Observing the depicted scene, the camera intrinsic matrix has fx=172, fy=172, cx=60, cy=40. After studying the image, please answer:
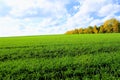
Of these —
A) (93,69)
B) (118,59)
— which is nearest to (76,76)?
(93,69)

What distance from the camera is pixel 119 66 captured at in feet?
40.3

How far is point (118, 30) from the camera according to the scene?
111 metres

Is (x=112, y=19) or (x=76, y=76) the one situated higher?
(x=112, y=19)

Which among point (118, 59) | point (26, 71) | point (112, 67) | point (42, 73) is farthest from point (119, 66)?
point (26, 71)

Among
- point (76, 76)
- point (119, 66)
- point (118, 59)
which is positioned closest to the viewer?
point (76, 76)

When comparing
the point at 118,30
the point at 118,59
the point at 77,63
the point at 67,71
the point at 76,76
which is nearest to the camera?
the point at 76,76

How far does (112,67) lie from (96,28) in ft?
355

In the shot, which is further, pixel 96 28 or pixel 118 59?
pixel 96 28

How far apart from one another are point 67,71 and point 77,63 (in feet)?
6.30

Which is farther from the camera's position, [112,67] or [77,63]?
[77,63]

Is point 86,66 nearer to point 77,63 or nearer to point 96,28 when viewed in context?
point 77,63

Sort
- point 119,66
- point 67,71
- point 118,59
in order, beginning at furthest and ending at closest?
1. point 118,59
2. point 119,66
3. point 67,71

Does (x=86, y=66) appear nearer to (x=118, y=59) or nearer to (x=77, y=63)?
(x=77, y=63)

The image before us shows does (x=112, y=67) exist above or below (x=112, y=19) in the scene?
below
